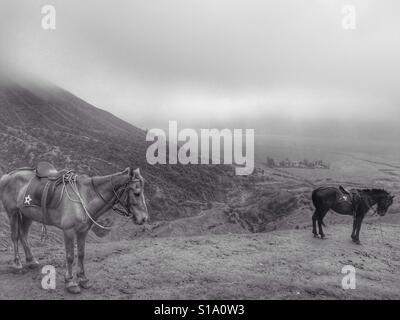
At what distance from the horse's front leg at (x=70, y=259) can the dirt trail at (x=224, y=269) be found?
16cm

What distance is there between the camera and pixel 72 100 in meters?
93.7

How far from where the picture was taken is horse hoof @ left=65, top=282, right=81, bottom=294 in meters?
7.22

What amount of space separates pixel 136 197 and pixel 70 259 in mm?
1950

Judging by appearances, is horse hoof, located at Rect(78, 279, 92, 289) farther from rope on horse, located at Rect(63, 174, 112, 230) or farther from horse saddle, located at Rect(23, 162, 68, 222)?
horse saddle, located at Rect(23, 162, 68, 222)

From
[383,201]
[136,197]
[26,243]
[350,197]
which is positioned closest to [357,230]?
[350,197]

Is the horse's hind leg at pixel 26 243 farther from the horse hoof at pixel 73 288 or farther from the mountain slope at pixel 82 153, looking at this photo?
the mountain slope at pixel 82 153

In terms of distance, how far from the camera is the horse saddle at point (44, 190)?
739 cm

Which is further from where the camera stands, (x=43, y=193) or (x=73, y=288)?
(x=43, y=193)

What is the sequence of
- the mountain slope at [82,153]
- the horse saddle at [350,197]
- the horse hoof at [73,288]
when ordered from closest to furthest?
the horse hoof at [73,288]
the horse saddle at [350,197]
the mountain slope at [82,153]

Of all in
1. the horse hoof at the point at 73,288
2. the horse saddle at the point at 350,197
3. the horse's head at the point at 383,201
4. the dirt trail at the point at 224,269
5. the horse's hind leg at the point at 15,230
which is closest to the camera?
the horse hoof at the point at 73,288

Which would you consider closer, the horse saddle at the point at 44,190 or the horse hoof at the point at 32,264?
the horse saddle at the point at 44,190

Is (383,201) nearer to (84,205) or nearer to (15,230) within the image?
(84,205)

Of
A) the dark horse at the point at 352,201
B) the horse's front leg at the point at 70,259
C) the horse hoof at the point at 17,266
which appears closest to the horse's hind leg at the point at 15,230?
the horse hoof at the point at 17,266

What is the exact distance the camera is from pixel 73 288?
7.23 m
